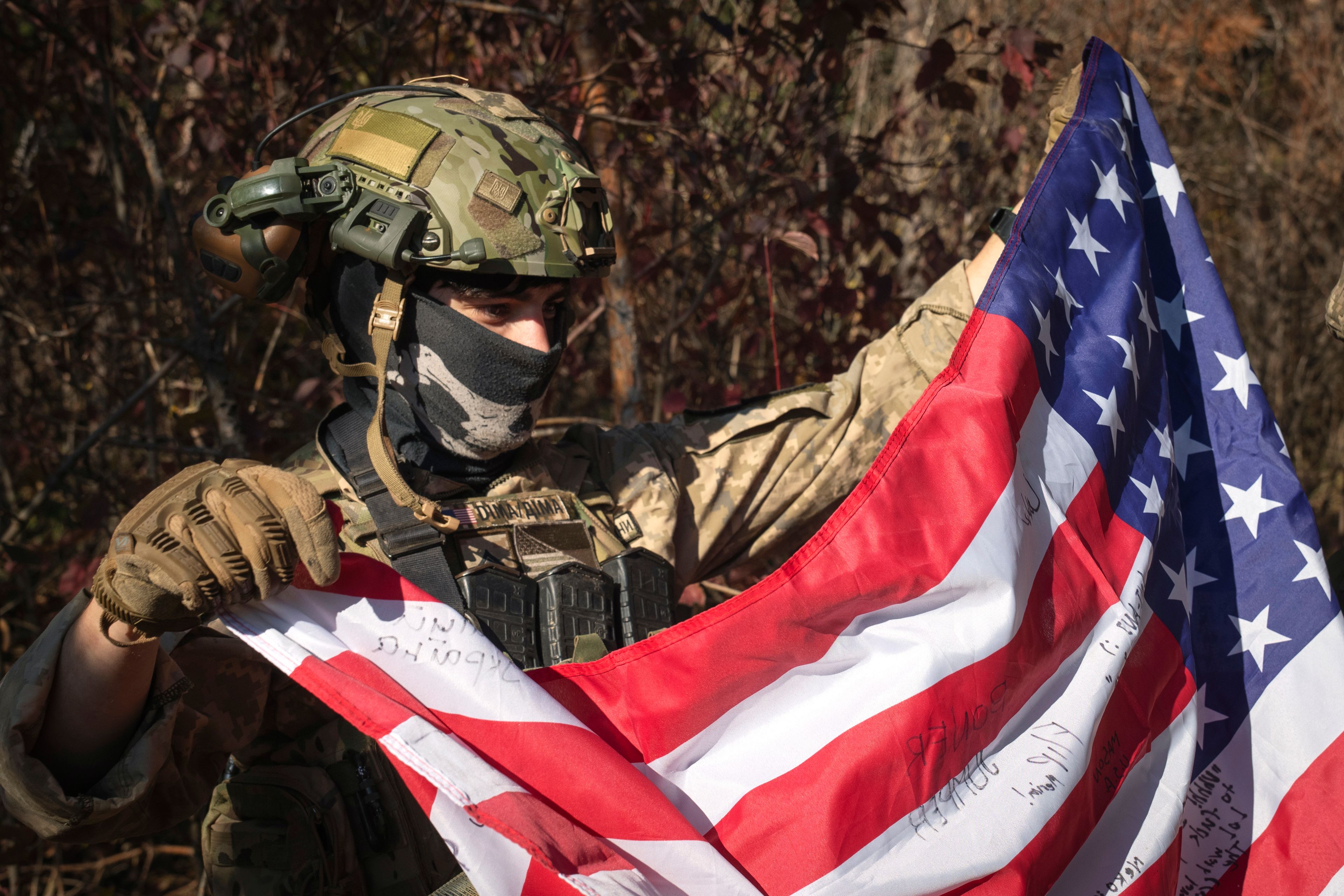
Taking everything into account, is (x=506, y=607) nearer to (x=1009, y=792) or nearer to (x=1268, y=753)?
(x=1009, y=792)

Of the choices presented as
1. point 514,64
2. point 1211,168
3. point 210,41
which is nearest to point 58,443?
point 210,41

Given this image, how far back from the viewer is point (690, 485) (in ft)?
8.22

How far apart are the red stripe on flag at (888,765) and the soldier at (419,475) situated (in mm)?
477

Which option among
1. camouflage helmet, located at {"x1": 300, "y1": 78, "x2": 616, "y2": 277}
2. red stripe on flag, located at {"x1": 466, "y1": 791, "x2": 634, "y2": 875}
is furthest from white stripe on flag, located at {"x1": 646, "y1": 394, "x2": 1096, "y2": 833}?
camouflage helmet, located at {"x1": 300, "y1": 78, "x2": 616, "y2": 277}

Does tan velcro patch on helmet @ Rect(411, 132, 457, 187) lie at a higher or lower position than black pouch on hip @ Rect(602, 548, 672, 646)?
higher

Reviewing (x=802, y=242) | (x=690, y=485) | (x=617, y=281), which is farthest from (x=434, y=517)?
(x=617, y=281)

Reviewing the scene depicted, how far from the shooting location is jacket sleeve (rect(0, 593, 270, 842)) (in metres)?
1.55

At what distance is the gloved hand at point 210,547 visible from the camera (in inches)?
57.9

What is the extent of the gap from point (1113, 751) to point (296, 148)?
10.4 feet

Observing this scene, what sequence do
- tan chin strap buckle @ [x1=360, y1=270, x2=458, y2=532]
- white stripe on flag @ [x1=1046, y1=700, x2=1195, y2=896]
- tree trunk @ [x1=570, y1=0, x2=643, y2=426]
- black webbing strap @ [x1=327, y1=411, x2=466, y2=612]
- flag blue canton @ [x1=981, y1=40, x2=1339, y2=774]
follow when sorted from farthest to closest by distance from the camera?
1. tree trunk @ [x1=570, y1=0, x2=643, y2=426]
2. flag blue canton @ [x1=981, y1=40, x2=1339, y2=774]
3. tan chin strap buckle @ [x1=360, y1=270, x2=458, y2=532]
4. black webbing strap @ [x1=327, y1=411, x2=466, y2=612]
5. white stripe on flag @ [x1=1046, y1=700, x2=1195, y2=896]

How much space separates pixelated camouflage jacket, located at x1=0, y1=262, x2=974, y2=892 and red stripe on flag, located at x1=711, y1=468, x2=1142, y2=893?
68 cm

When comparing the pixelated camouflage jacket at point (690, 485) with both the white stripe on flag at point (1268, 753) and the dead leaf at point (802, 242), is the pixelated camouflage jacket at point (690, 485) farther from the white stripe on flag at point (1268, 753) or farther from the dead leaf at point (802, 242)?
the white stripe on flag at point (1268, 753)

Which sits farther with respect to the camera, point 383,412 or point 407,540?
point 383,412

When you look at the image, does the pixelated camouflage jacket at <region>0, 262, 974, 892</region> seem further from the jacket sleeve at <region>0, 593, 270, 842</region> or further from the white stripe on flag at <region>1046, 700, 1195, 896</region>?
the white stripe on flag at <region>1046, 700, 1195, 896</region>
